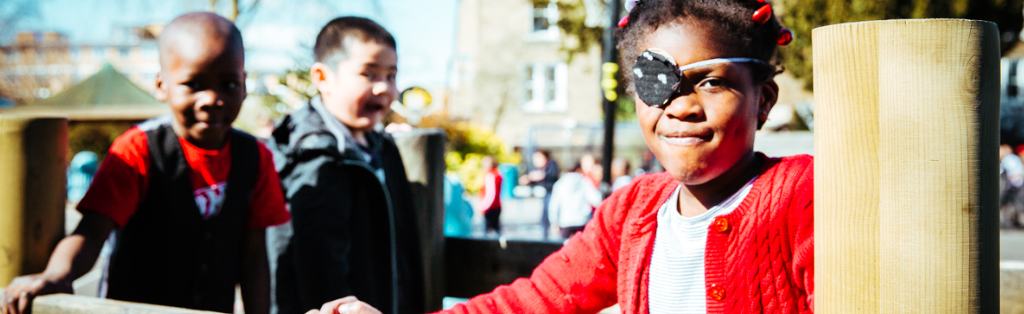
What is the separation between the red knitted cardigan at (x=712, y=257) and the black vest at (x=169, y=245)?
994 mm

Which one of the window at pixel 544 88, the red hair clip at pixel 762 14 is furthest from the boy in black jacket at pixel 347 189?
the window at pixel 544 88

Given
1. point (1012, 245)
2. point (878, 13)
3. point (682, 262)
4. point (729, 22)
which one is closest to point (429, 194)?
point (682, 262)

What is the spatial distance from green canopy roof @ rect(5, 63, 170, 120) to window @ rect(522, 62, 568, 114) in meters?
11.0

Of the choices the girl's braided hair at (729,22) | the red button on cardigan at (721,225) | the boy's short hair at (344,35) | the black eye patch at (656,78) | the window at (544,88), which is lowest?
the red button on cardigan at (721,225)

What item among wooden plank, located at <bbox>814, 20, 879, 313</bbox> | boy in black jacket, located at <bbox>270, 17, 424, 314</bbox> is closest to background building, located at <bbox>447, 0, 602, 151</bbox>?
boy in black jacket, located at <bbox>270, 17, 424, 314</bbox>

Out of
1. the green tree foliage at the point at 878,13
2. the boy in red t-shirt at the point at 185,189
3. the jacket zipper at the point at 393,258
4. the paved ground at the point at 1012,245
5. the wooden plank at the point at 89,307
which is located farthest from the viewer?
the green tree foliage at the point at 878,13

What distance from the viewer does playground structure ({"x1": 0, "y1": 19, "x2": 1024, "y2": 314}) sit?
798mm

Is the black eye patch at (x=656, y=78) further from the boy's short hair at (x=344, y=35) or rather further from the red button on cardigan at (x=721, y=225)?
the boy's short hair at (x=344, y=35)

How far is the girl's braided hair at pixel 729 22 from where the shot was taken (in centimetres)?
126

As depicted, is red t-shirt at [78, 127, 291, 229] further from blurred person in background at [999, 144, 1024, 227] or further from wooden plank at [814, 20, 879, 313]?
blurred person in background at [999, 144, 1024, 227]

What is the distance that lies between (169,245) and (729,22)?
1643 mm

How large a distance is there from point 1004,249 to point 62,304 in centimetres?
1149

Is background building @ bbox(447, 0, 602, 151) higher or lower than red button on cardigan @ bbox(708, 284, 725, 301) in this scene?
higher

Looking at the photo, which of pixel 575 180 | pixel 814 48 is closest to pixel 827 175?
pixel 814 48
